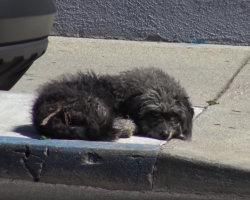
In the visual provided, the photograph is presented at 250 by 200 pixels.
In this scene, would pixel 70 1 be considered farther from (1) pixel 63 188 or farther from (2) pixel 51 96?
(1) pixel 63 188

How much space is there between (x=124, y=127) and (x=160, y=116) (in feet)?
1.08

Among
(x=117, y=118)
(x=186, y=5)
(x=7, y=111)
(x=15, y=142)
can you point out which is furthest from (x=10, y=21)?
(x=186, y=5)

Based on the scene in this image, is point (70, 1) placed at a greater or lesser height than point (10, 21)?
lesser

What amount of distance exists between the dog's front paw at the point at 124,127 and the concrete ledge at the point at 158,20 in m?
4.17

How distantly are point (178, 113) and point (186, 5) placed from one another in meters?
4.15

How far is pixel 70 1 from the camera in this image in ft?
30.6

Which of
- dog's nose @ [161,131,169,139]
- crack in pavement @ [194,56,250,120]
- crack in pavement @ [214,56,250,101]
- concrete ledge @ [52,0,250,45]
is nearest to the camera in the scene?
dog's nose @ [161,131,169,139]

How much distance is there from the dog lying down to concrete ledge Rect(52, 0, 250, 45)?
3.78m

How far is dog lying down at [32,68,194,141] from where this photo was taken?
491 cm

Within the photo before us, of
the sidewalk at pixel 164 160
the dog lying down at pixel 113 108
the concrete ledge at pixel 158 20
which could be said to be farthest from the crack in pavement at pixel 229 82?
the dog lying down at pixel 113 108

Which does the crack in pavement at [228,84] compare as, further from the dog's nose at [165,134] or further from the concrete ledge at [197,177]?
the concrete ledge at [197,177]

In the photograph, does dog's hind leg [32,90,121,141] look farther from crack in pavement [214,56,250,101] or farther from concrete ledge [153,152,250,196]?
crack in pavement [214,56,250,101]

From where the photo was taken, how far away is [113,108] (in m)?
5.15

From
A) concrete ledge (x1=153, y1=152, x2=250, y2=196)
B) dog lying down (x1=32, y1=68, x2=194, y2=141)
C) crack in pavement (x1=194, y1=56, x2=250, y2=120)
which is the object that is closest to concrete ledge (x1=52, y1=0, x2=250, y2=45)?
crack in pavement (x1=194, y1=56, x2=250, y2=120)
